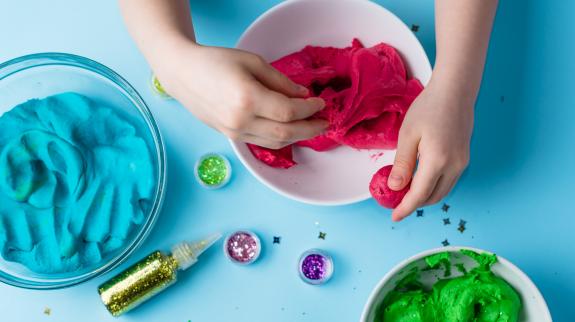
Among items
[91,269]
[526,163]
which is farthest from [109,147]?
[526,163]

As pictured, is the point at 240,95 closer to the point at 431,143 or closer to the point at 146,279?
the point at 431,143

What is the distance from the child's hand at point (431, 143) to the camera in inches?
34.3

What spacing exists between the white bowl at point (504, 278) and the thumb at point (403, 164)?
129mm

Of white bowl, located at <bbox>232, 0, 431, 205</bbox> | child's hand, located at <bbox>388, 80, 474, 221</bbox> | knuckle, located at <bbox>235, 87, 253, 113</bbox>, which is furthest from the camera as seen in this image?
white bowl, located at <bbox>232, 0, 431, 205</bbox>

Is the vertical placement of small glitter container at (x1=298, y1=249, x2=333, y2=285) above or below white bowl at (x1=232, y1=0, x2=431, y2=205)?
below

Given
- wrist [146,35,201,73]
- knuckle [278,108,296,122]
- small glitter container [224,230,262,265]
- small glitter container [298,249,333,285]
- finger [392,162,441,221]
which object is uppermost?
wrist [146,35,201,73]

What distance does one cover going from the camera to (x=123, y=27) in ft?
3.60

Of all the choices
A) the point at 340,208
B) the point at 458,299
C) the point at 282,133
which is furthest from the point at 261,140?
the point at 458,299

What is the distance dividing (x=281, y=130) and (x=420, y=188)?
0.23 meters

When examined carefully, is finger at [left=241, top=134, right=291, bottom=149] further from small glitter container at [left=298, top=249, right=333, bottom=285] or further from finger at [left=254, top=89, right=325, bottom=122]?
small glitter container at [left=298, top=249, right=333, bottom=285]

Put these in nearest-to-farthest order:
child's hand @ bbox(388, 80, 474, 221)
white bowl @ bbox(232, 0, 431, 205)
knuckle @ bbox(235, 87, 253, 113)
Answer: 1. knuckle @ bbox(235, 87, 253, 113)
2. child's hand @ bbox(388, 80, 474, 221)
3. white bowl @ bbox(232, 0, 431, 205)

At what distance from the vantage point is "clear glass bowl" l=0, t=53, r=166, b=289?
3.41 feet

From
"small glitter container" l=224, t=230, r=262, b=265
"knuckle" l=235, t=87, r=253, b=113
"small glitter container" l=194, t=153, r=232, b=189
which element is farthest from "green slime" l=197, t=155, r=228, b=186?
"knuckle" l=235, t=87, r=253, b=113

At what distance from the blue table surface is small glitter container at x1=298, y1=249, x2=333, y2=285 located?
0.02m
